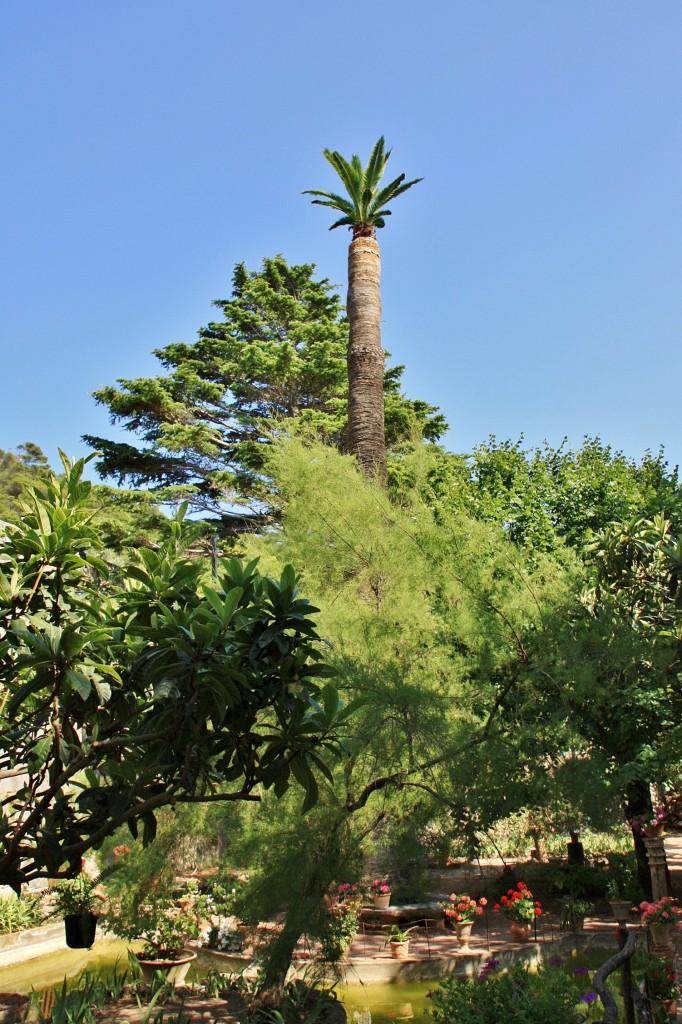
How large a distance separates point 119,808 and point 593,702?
5801mm

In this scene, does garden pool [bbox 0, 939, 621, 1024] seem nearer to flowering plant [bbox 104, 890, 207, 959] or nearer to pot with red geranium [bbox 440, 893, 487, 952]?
flowering plant [bbox 104, 890, 207, 959]

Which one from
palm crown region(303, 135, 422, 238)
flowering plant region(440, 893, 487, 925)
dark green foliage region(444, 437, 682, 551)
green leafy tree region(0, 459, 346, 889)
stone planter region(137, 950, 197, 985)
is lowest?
stone planter region(137, 950, 197, 985)

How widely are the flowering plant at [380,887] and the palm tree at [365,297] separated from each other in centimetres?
454

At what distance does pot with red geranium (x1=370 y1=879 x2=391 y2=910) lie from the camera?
357 inches

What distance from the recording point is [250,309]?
20188 millimetres

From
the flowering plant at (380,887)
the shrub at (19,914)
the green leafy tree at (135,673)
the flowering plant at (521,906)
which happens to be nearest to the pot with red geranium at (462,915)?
the flowering plant at (521,906)

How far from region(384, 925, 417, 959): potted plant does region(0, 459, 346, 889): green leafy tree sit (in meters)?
6.01

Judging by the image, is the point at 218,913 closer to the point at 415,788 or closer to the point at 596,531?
the point at 415,788

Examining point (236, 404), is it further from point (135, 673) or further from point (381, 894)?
point (135, 673)

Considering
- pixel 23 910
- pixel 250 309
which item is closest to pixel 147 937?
pixel 23 910

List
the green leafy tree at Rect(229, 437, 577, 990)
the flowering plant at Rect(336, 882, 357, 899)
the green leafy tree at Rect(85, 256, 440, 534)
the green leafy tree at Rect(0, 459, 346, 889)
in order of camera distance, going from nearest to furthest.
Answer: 1. the green leafy tree at Rect(0, 459, 346, 889)
2. the green leafy tree at Rect(229, 437, 577, 990)
3. the flowering plant at Rect(336, 882, 357, 899)
4. the green leafy tree at Rect(85, 256, 440, 534)

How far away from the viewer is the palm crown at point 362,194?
35.6 ft

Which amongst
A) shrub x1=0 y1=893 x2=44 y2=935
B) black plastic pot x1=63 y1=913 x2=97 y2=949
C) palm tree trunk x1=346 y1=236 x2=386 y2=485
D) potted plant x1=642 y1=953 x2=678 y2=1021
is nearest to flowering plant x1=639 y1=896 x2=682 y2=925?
potted plant x1=642 y1=953 x2=678 y2=1021

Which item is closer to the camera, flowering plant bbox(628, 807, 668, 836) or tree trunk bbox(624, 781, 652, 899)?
flowering plant bbox(628, 807, 668, 836)
